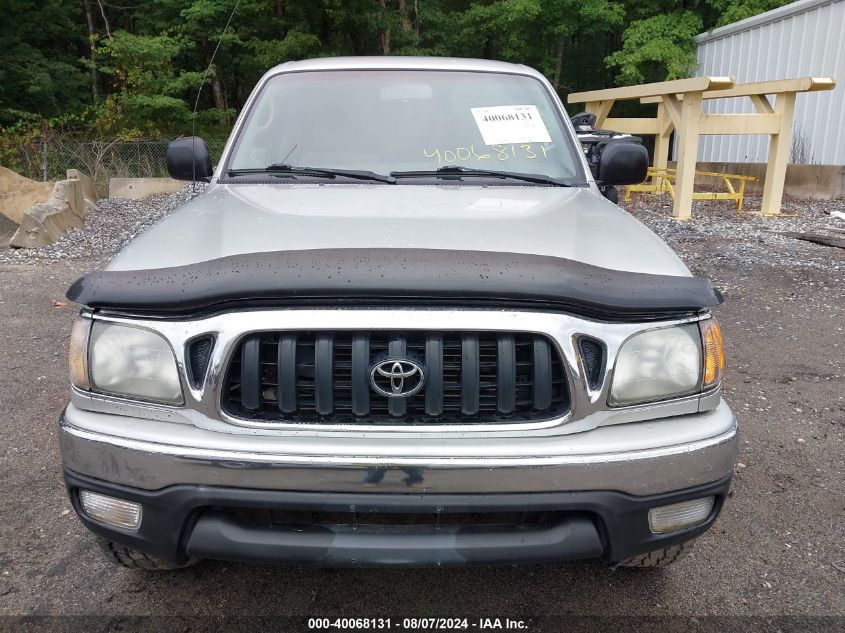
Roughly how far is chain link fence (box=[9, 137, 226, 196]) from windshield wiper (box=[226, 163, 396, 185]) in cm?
1305

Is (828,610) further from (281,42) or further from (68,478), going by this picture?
(281,42)

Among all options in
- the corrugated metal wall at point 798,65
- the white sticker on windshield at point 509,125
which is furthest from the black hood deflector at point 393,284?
the corrugated metal wall at point 798,65

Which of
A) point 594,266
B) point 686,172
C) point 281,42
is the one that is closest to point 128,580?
point 594,266

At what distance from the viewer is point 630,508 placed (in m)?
1.77

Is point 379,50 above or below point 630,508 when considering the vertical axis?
above

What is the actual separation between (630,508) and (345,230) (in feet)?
3.73

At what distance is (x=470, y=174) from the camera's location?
294cm

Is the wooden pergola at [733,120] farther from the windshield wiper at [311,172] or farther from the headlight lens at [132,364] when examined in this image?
the headlight lens at [132,364]

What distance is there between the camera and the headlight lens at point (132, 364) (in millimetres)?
1798

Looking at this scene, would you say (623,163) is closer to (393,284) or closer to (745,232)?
(393,284)

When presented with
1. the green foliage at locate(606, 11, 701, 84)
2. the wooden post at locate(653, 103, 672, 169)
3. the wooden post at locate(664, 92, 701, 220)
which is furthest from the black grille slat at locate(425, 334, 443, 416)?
the green foliage at locate(606, 11, 701, 84)

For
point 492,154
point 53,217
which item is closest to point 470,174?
point 492,154

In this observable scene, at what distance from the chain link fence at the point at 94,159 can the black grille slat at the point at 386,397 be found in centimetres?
1446

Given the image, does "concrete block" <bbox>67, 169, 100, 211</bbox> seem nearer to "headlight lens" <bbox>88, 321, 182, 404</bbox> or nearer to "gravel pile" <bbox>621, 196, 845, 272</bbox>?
"gravel pile" <bbox>621, 196, 845, 272</bbox>
